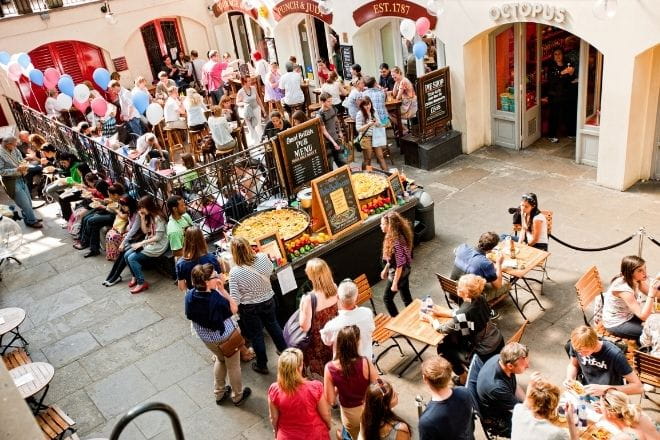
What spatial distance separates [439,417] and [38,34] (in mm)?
17825

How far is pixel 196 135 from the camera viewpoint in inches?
546

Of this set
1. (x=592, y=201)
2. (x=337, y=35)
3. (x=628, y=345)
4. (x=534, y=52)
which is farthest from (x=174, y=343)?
(x=337, y=35)

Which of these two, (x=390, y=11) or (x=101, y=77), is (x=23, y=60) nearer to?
(x=101, y=77)

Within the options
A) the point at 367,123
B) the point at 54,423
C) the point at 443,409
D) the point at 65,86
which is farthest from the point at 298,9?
the point at 443,409

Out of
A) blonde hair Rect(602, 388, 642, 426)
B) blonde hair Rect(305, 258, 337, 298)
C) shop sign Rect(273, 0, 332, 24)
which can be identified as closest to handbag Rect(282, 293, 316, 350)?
blonde hair Rect(305, 258, 337, 298)

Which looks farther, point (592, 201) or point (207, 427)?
point (592, 201)

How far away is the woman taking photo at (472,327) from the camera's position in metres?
5.47

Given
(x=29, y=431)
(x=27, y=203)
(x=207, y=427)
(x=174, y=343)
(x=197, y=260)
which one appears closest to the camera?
(x=29, y=431)

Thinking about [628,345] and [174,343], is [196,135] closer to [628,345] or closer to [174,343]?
[174,343]

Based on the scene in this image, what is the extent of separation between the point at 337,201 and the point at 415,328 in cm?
239

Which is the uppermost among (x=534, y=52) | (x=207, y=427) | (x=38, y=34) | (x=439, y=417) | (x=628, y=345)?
(x=38, y=34)

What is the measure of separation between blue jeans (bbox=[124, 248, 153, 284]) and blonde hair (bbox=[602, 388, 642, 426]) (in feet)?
22.2

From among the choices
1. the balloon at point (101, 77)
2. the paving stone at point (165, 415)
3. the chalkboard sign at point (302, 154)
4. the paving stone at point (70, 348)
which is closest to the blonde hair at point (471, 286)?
the paving stone at point (165, 415)

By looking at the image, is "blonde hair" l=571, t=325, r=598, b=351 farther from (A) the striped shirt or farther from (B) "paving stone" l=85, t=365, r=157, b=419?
(B) "paving stone" l=85, t=365, r=157, b=419
